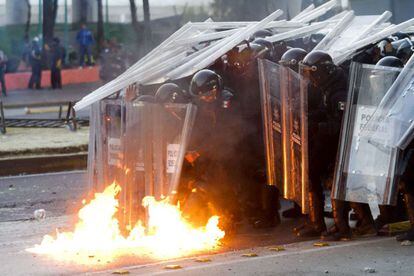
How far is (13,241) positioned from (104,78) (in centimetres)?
2275

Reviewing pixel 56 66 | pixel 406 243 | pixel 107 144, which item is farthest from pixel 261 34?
pixel 56 66

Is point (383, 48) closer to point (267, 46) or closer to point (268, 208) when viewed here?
point (267, 46)

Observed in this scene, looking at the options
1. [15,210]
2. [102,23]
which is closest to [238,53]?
[15,210]

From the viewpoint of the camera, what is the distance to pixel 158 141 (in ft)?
31.0

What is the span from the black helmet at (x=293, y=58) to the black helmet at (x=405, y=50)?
3.64ft

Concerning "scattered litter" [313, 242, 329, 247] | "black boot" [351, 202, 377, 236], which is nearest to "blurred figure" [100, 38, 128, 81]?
"black boot" [351, 202, 377, 236]

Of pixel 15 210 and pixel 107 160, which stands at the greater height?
pixel 107 160

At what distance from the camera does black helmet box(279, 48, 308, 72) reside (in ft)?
31.7

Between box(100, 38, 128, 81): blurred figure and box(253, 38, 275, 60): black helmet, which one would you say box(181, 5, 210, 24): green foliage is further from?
box(253, 38, 275, 60): black helmet

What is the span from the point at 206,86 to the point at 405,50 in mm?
2493

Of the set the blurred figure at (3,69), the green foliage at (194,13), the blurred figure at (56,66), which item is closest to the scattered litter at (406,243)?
the green foliage at (194,13)

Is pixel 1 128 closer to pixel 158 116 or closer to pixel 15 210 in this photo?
pixel 15 210

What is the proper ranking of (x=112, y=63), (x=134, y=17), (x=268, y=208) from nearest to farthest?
(x=268, y=208) < (x=134, y=17) < (x=112, y=63)

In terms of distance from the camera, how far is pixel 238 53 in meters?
10.5
